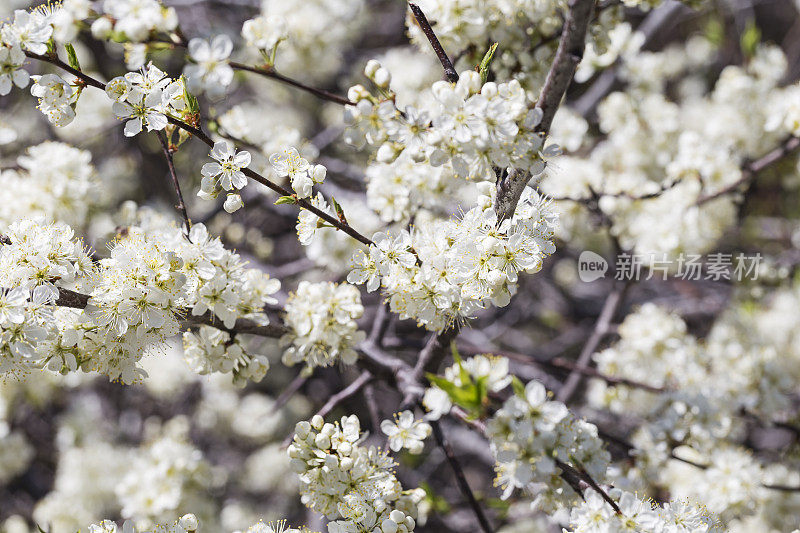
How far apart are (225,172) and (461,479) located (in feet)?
4.85

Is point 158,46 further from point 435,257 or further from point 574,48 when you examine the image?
point 574,48

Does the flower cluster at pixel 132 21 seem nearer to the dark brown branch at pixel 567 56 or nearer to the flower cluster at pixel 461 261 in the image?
the flower cluster at pixel 461 261

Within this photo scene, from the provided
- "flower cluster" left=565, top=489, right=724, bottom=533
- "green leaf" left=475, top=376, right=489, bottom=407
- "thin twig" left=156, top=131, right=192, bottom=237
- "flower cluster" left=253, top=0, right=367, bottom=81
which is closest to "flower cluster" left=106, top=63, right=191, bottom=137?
"thin twig" left=156, top=131, right=192, bottom=237

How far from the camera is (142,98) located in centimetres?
189

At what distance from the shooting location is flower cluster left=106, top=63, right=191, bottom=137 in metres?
1.85

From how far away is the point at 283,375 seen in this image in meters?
5.82

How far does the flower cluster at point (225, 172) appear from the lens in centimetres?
191

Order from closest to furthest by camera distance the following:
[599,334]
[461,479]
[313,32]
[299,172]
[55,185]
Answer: [299,172] < [461,479] < [55,185] < [599,334] < [313,32]

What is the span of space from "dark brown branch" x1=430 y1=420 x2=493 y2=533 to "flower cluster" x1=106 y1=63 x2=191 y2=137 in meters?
1.55

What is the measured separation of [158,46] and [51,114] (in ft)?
1.60

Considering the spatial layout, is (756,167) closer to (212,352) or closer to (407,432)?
(407,432)

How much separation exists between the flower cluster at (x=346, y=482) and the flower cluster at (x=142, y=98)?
109 centimetres

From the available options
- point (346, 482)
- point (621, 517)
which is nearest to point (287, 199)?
point (346, 482)

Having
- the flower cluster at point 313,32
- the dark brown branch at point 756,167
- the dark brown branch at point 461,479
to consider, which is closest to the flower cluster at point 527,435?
the dark brown branch at point 461,479
